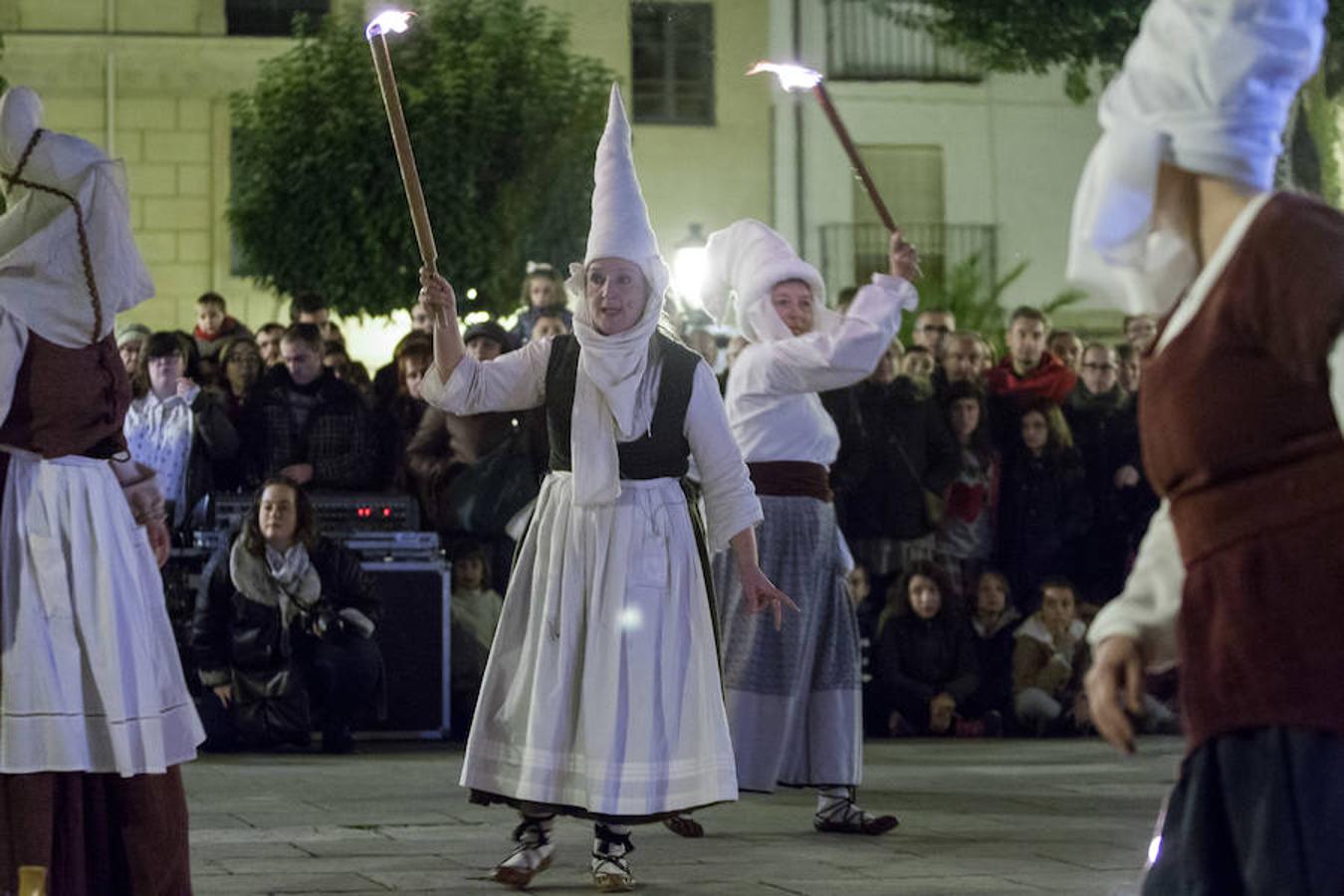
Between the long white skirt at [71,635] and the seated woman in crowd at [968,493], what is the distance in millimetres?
8253

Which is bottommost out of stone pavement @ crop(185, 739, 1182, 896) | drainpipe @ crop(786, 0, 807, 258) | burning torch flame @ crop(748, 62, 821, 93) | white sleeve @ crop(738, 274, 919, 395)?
stone pavement @ crop(185, 739, 1182, 896)

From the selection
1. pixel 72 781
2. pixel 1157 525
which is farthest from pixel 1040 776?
pixel 1157 525

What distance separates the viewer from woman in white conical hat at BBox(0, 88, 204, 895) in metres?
6.50

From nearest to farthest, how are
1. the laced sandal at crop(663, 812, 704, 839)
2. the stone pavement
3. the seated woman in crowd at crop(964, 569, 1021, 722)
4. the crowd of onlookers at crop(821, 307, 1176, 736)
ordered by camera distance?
the stone pavement, the laced sandal at crop(663, 812, 704, 839), the crowd of onlookers at crop(821, 307, 1176, 736), the seated woman in crowd at crop(964, 569, 1021, 722)

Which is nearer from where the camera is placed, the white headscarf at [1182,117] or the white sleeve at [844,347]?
the white headscarf at [1182,117]

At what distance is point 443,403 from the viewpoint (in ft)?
26.7

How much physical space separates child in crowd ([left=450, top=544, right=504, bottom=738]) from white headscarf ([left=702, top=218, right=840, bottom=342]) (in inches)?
145

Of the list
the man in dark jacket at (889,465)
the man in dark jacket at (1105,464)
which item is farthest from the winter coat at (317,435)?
the man in dark jacket at (1105,464)

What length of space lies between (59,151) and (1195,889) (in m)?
3.90

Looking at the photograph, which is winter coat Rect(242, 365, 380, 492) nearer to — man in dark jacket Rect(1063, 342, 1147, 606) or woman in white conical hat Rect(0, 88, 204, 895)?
man in dark jacket Rect(1063, 342, 1147, 606)

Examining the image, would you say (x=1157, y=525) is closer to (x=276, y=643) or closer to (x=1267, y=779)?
(x=1267, y=779)

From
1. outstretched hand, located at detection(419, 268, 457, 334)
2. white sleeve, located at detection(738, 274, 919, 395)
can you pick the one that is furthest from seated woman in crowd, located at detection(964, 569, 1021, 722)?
outstretched hand, located at detection(419, 268, 457, 334)

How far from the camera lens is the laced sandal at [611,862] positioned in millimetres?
7906

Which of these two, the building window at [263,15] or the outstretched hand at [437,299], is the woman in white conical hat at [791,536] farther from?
the building window at [263,15]
